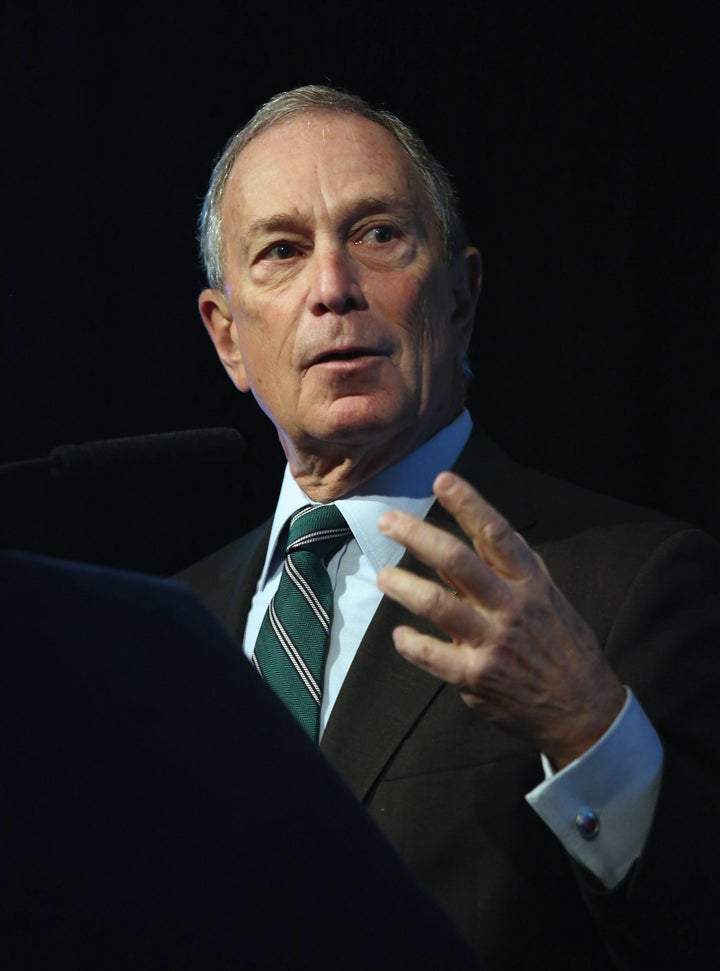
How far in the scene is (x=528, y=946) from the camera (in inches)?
53.3

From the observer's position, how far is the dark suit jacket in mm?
1215

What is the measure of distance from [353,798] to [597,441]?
5.59 feet

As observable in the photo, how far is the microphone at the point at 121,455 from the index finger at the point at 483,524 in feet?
1.10

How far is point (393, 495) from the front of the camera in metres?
1.86

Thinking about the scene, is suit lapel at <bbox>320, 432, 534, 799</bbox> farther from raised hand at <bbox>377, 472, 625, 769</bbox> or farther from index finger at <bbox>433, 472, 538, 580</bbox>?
index finger at <bbox>433, 472, 538, 580</bbox>

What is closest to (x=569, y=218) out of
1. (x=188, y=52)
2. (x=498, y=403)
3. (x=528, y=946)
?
(x=498, y=403)

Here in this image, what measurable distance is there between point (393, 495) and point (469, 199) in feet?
2.81

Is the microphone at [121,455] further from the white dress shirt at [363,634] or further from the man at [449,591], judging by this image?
the white dress shirt at [363,634]

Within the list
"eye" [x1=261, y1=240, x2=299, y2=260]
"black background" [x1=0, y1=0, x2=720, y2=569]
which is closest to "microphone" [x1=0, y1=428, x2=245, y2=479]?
"eye" [x1=261, y1=240, x2=299, y2=260]

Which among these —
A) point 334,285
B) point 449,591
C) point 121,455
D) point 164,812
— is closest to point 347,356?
point 334,285

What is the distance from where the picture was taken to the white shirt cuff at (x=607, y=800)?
120cm

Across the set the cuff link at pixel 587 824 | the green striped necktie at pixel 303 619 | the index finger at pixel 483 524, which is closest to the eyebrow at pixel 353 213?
the green striped necktie at pixel 303 619

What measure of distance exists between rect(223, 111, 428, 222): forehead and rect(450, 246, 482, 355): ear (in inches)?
5.1

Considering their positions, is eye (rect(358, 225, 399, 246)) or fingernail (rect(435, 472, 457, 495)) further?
eye (rect(358, 225, 399, 246))
